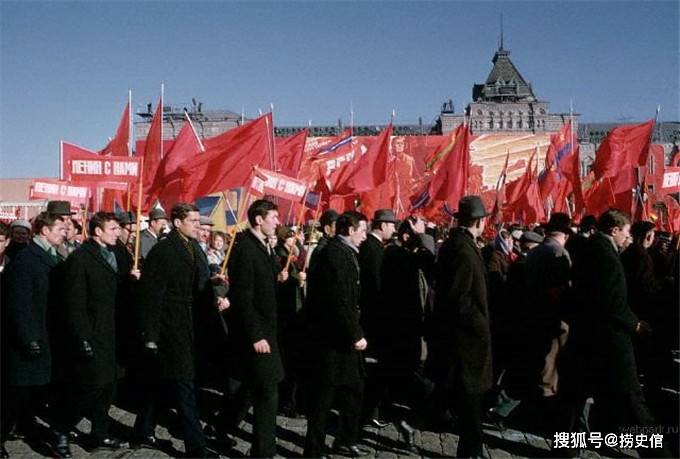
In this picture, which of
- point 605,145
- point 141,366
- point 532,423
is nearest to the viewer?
point 141,366

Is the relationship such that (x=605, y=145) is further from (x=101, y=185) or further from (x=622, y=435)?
(x=101, y=185)

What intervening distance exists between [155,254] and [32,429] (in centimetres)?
216

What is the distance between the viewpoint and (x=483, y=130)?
79250mm

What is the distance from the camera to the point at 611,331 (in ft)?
17.0

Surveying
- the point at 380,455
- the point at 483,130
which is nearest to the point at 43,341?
the point at 380,455

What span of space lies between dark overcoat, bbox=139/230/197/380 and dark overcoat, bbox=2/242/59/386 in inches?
32.6

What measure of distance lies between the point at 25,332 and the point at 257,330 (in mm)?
1752

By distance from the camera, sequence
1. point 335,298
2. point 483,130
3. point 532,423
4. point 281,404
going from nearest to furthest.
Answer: point 335,298 < point 532,423 < point 281,404 < point 483,130

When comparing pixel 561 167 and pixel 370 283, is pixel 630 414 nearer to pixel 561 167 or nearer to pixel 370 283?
pixel 370 283

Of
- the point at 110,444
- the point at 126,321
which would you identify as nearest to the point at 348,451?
the point at 110,444

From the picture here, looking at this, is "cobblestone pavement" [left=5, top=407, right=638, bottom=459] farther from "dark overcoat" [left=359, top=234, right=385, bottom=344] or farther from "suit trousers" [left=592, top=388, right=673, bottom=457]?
"dark overcoat" [left=359, top=234, right=385, bottom=344]

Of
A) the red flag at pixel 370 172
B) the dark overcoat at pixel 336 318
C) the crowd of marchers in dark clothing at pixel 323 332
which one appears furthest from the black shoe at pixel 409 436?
the red flag at pixel 370 172

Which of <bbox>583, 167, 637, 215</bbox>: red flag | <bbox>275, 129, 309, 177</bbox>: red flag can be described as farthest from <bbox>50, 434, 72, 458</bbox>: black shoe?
<bbox>583, 167, 637, 215</bbox>: red flag

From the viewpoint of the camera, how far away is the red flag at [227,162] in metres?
8.50
